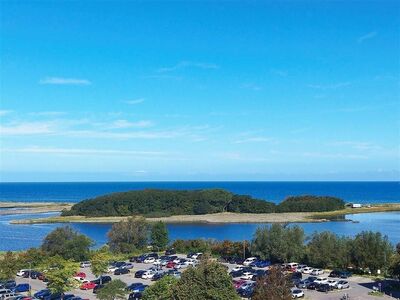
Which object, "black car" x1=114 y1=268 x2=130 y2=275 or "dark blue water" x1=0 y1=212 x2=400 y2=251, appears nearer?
"black car" x1=114 y1=268 x2=130 y2=275

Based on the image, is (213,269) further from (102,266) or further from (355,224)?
(355,224)

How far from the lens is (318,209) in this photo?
105m

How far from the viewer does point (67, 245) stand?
4350 centimetres

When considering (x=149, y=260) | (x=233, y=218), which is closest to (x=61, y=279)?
(x=149, y=260)

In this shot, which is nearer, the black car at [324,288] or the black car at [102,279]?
the black car at [324,288]

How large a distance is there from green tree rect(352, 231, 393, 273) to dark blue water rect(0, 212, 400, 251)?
22.7m

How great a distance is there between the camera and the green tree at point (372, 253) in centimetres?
3628

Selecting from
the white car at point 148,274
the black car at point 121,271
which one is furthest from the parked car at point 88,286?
the black car at point 121,271

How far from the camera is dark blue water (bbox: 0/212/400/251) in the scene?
6481 cm

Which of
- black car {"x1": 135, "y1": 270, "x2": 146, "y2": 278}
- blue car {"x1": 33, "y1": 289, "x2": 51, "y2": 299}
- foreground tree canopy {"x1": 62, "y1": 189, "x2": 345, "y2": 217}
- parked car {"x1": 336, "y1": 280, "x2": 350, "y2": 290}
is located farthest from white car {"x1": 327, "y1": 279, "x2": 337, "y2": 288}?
foreground tree canopy {"x1": 62, "y1": 189, "x2": 345, "y2": 217}

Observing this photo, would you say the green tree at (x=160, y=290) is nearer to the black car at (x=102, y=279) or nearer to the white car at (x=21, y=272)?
the black car at (x=102, y=279)

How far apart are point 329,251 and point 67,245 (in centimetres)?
2209

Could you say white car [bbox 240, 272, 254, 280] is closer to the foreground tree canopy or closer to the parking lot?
the parking lot

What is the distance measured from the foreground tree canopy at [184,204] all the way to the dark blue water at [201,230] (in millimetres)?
13509
